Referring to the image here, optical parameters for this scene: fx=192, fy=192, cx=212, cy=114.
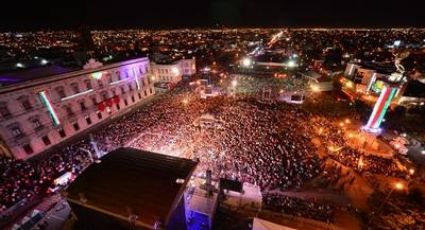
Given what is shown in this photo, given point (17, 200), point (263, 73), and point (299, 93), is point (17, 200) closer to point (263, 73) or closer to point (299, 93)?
point (299, 93)

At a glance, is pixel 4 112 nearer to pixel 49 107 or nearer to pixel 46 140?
pixel 49 107

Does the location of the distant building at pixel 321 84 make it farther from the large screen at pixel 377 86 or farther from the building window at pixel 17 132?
the building window at pixel 17 132

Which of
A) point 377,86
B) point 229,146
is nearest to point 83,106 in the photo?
point 229,146

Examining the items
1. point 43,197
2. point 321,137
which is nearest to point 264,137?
point 321,137

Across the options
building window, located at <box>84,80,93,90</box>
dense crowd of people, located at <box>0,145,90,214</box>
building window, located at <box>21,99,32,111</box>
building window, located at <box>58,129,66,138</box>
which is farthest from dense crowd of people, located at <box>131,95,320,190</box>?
building window, located at <box>21,99,32,111</box>

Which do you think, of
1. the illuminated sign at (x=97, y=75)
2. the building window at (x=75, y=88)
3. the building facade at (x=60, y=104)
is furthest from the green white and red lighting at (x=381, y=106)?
the building window at (x=75, y=88)

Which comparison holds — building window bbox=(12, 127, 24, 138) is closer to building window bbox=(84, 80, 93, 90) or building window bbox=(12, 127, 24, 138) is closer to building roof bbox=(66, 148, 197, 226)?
building window bbox=(84, 80, 93, 90)
